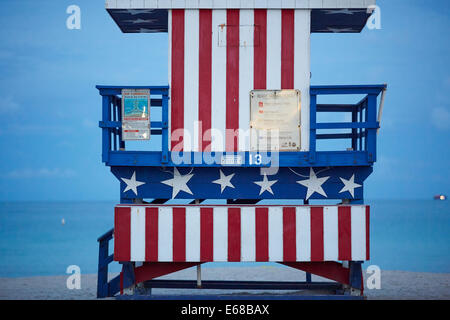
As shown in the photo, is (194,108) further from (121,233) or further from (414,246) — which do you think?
(414,246)

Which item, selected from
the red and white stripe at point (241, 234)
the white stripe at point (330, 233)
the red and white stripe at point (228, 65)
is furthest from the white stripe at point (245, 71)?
the white stripe at point (330, 233)

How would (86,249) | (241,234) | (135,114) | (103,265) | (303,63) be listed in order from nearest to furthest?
(241,234), (135,114), (303,63), (103,265), (86,249)

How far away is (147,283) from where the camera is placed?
360 inches

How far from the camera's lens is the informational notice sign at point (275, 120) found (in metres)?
7.62

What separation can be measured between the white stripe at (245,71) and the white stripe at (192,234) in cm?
125

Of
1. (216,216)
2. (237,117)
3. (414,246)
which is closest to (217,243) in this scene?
(216,216)

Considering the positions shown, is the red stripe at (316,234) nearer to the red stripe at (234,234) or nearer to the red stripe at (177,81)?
the red stripe at (234,234)

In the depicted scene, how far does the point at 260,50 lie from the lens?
779cm

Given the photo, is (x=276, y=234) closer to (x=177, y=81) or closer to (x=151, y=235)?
(x=151, y=235)

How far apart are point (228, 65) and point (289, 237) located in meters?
2.88

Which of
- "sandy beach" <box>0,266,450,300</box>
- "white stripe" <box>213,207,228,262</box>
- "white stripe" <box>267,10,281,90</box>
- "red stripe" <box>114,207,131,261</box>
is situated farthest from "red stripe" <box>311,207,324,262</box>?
"sandy beach" <box>0,266,450,300</box>

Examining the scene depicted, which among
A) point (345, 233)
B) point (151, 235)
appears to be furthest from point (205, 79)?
point (345, 233)

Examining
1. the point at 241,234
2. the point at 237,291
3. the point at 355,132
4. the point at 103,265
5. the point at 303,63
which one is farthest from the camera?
the point at 237,291
